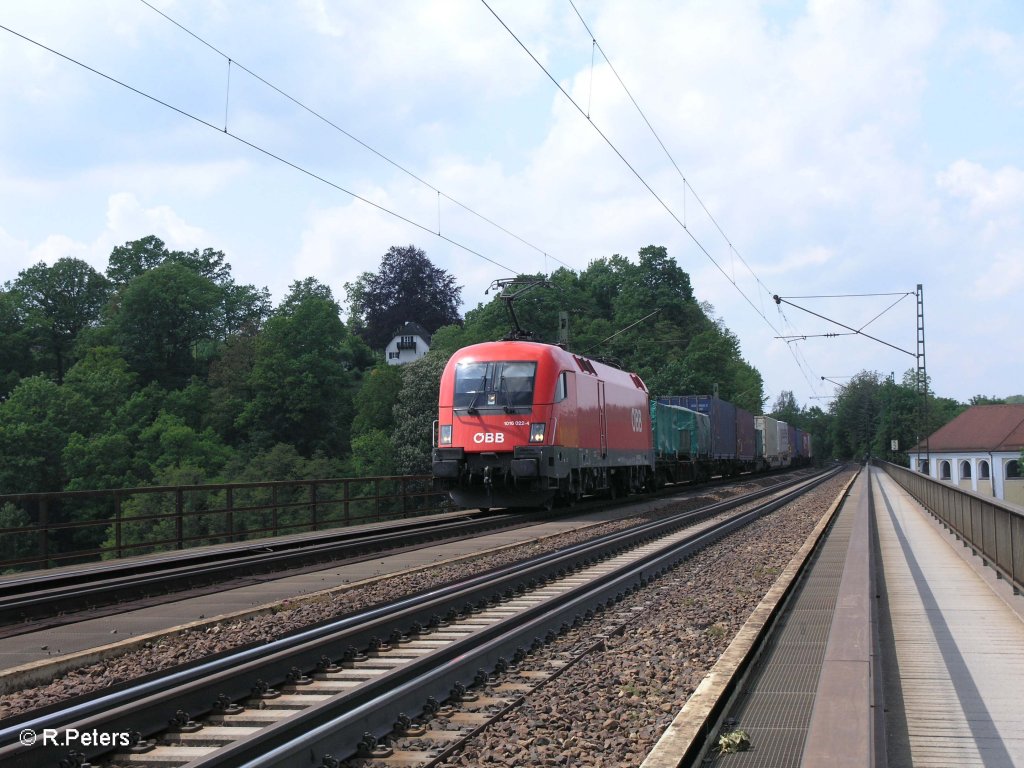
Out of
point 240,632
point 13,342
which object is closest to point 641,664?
point 240,632

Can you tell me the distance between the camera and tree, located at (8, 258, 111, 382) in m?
77.8

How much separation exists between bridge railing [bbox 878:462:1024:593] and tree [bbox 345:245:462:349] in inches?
3738

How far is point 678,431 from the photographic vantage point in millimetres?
37625

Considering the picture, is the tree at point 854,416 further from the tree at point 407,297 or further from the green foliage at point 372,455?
the green foliage at point 372,455

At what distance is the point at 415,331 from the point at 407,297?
467cm

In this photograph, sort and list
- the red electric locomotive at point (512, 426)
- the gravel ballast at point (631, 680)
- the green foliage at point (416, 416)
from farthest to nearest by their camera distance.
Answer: the green foliage at point (416, 416) < the red electric locomotive at point (512, 426) < the gravel ballast at point (631, 680)

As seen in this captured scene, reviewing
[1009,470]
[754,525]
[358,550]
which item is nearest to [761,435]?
[1009,470]

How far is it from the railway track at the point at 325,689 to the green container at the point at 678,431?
24.8 meters

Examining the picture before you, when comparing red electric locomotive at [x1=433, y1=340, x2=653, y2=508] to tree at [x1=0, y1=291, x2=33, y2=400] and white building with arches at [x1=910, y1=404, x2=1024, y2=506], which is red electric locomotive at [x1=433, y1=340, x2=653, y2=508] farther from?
white building with arches at [x1=910, y1=404, x2=1024, y2=506]

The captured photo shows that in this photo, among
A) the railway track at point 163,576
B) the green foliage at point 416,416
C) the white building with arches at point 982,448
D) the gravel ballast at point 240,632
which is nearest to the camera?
the gravel ballast at point 240,632

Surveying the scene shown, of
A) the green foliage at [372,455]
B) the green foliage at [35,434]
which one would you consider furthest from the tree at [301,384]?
the green foliage at [35,434]

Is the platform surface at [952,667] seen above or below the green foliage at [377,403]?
below

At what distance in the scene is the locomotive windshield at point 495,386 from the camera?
2148 centimetres

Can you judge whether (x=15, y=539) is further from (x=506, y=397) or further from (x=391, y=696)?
(x=391, y=696)
